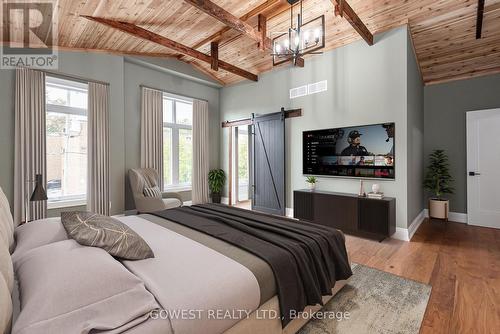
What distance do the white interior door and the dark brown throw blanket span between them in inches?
153

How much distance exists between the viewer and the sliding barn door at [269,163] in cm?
503

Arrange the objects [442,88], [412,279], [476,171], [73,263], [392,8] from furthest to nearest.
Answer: [442,88]
[476,171]
[392,8]
[412,279]
[73,263]

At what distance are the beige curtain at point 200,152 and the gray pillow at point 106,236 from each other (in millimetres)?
4379

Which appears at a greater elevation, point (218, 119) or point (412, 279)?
point (218, 119)

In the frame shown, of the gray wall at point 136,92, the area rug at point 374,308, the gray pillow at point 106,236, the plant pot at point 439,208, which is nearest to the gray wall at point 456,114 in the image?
the plant pot at point 439,208

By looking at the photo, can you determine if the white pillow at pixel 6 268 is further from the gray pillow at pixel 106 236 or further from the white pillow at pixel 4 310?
the gray pillow at pixel 106 236

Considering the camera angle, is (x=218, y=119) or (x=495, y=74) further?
(x=218, y=119)

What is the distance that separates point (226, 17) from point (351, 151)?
2823mm

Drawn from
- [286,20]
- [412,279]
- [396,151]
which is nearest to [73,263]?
[412,279]

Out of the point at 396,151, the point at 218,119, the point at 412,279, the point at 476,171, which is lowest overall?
the point at 412,279

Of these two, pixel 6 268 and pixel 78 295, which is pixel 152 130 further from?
pixel 78 295

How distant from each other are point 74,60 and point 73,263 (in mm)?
4362

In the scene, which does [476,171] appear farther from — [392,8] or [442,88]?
[392,8]

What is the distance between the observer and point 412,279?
2369mm
